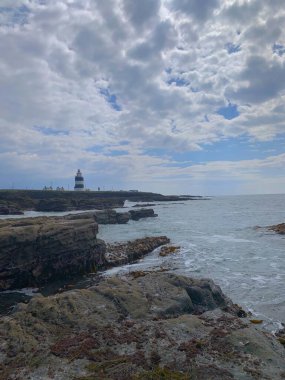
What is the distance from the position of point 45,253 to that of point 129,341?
53.9 ft

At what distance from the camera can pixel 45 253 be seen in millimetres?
25703

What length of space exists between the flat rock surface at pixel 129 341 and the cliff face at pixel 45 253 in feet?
37.1

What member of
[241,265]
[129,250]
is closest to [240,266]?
[241,265]

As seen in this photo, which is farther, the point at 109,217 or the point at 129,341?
the point at 109,217

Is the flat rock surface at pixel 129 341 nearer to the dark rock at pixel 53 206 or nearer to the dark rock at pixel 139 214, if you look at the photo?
the dark rock at pixel 139 214

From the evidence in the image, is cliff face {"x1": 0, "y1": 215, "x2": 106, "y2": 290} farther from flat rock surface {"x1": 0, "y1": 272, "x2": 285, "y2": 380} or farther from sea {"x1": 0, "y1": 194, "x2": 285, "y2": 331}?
flat rock surface {"x1": 0, "y1": 272, "x2": 285, "y2": 380}

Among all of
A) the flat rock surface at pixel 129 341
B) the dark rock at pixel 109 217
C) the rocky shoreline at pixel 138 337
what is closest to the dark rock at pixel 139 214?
the dark rock at pixel 109 217

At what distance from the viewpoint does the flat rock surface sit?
926 cm

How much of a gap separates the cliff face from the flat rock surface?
11.3m

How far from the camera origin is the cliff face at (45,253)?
23.9m

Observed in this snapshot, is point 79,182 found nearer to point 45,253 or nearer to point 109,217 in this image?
point 109,217

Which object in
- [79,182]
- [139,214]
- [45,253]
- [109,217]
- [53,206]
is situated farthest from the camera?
[79,182]

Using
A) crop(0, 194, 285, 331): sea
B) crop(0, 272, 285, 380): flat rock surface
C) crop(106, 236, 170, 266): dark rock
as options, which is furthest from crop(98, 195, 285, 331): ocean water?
crop(0, 272, 285, 380): flat rock surface

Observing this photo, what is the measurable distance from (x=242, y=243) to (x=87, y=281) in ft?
76.6
